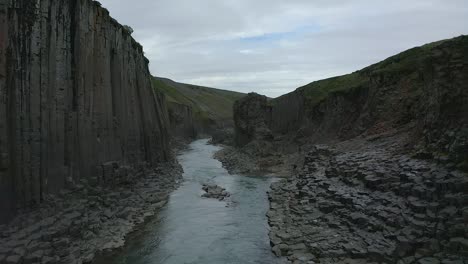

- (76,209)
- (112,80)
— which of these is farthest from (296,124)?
(76,209)

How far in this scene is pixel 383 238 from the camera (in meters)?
16.7

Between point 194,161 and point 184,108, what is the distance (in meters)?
47.1

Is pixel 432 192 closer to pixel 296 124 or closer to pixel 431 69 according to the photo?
pixel 431 69

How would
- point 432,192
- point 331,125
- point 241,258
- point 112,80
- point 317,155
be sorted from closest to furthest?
point 432,192 < point 241,258 < point 112,80 < point 317,155 < point 331,125

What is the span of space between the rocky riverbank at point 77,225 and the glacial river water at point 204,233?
3.16 ft

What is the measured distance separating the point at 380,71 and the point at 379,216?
21.8 meters

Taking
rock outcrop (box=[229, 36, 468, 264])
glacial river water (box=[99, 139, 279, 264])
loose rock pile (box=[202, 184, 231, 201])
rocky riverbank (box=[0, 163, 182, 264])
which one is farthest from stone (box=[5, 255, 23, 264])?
loose rock pile (box=[202, 184, 231, 201])

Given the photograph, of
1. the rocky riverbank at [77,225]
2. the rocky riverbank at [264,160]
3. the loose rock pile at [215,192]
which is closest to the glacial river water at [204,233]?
the loose rock pile at [215,192]

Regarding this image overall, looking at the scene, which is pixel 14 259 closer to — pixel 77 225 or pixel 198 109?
pixel 77 225

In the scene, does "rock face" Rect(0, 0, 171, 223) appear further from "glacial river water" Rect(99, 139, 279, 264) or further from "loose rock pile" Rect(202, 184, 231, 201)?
"loose rock pile" Rect(202, 184, 231, 201)

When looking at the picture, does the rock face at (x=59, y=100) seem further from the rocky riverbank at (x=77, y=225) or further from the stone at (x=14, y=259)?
the stone at (x=14, y=259)

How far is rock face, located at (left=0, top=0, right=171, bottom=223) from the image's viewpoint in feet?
56.7

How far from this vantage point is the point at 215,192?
31.6 m

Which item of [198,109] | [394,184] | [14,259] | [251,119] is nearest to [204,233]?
[14,259]
